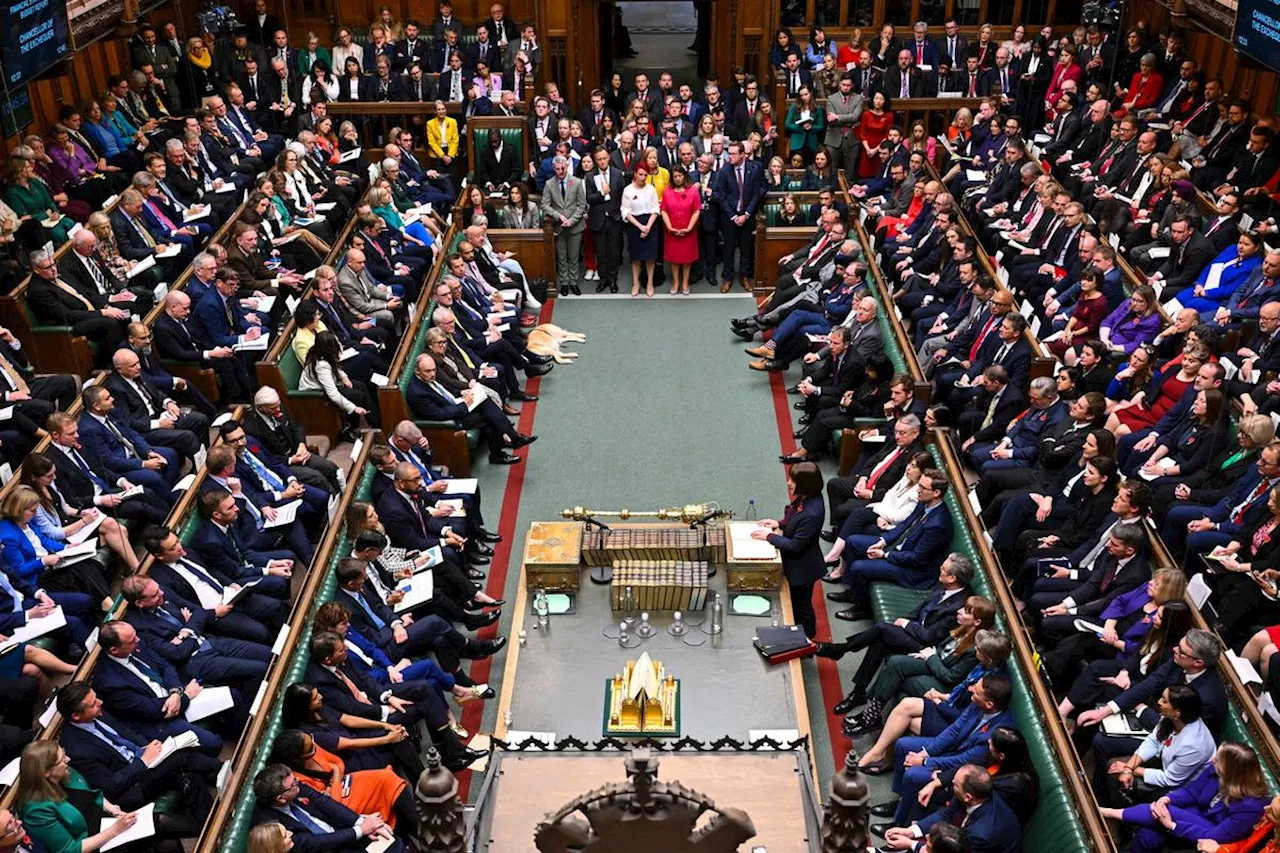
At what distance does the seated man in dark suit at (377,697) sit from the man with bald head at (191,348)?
3.83 meters

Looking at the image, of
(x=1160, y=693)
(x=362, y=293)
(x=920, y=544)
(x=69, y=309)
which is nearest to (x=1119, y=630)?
(x=1160, y=693)

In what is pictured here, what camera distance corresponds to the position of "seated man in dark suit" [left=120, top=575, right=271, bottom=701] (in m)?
→ 5.87

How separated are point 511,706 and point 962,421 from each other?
406 cm

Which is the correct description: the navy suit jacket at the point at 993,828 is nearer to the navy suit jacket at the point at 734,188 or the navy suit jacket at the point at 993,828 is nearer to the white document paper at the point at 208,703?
the white document paper at the point at 208,703

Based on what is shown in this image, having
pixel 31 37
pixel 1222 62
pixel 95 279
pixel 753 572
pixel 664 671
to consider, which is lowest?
pixel 664 671

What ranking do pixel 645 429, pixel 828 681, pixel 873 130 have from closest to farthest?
pixel 828 681, pixel 645 429, pixel 873 130

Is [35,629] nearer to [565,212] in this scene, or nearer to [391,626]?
[391,626]

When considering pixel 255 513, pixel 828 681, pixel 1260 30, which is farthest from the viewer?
pixel 1260 30

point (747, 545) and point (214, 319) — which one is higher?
point (214, 319)

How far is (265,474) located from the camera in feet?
24.5

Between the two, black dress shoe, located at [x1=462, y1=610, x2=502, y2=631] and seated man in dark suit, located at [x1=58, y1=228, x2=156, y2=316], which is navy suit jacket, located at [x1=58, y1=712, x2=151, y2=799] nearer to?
black dress shoe, located at [x1=462, y1=610, x2=502, y2=631]

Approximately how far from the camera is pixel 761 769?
5.55 meters

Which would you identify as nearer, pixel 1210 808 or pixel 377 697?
pixel 1210 808

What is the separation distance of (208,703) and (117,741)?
46 cm
